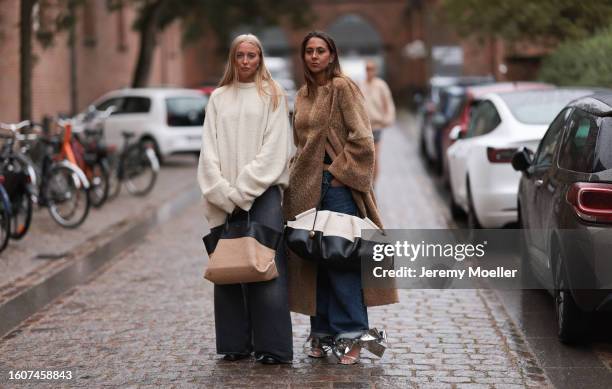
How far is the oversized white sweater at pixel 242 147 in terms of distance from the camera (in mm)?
6039

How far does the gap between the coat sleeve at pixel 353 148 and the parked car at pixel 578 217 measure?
1223 mm

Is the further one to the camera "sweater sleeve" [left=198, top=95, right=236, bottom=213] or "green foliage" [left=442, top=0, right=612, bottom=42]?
"green foliage" [left=442, top=0, right=612, bottom=42]

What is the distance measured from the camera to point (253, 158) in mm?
6117

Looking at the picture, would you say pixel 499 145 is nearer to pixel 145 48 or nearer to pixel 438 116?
pixel 438 116

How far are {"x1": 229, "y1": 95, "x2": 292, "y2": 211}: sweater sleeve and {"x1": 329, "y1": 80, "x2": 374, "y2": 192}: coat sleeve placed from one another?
28 centimetres

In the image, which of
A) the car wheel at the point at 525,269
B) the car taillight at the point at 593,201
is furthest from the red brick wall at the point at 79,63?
the car taillight at the point at 593,201

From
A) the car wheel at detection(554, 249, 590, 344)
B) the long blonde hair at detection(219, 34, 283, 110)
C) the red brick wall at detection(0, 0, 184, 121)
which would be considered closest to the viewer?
the long blonde hair at detection(219, 34, 283, 110)

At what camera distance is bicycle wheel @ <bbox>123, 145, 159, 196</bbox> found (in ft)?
53.9

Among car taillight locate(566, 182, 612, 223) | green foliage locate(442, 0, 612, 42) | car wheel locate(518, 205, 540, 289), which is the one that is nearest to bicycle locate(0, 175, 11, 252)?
car wheel locate(518, 205, 540, 289)

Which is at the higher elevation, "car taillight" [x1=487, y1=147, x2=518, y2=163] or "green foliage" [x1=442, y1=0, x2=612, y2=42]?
"green foliage" [x1=442, y1=0, x2=612, y2=42]

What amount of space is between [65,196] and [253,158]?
23.4 ft

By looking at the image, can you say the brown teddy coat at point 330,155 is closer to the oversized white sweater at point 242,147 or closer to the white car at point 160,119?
the oversized white sweater at point 242,147

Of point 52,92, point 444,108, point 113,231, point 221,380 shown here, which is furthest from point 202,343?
point 52,92

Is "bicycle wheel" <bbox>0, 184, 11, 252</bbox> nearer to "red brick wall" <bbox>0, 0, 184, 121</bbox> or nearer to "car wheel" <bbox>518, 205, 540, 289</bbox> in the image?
"car wheel" <bbox>518, 205, 540, 289</bbox>
